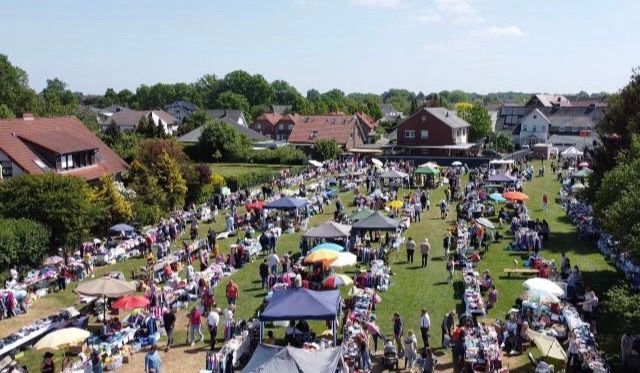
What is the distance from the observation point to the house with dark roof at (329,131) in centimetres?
7500

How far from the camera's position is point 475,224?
29.5m

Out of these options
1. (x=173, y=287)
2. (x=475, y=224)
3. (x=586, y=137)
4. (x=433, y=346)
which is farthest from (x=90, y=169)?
(x=586, y=137)

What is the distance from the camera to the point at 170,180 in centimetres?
3881

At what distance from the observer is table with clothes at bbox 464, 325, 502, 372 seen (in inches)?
619

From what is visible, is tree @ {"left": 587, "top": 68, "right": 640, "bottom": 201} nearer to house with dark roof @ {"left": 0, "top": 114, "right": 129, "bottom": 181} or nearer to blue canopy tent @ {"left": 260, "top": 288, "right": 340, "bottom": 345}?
blue canopy tent @ {"left": 260, "top": 288, "right": 340, "bottom": 345}

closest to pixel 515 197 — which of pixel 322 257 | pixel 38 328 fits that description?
pixel 322 257

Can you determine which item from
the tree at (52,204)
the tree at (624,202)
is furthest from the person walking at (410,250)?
the tree at (52,204)

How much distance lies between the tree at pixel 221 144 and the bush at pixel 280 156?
156cm

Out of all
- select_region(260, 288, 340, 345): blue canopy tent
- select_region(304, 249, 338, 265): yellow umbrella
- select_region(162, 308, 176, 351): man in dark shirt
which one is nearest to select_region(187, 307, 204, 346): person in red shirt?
select_region(162, 308, 176, 351): man in dark shirt

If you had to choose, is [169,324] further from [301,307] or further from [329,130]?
[329,130]

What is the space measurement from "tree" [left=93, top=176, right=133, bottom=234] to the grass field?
4988mm

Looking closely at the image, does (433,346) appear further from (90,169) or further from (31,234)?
(90,169)

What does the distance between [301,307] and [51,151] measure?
26001 millimetres

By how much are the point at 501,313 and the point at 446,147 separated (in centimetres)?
4861
